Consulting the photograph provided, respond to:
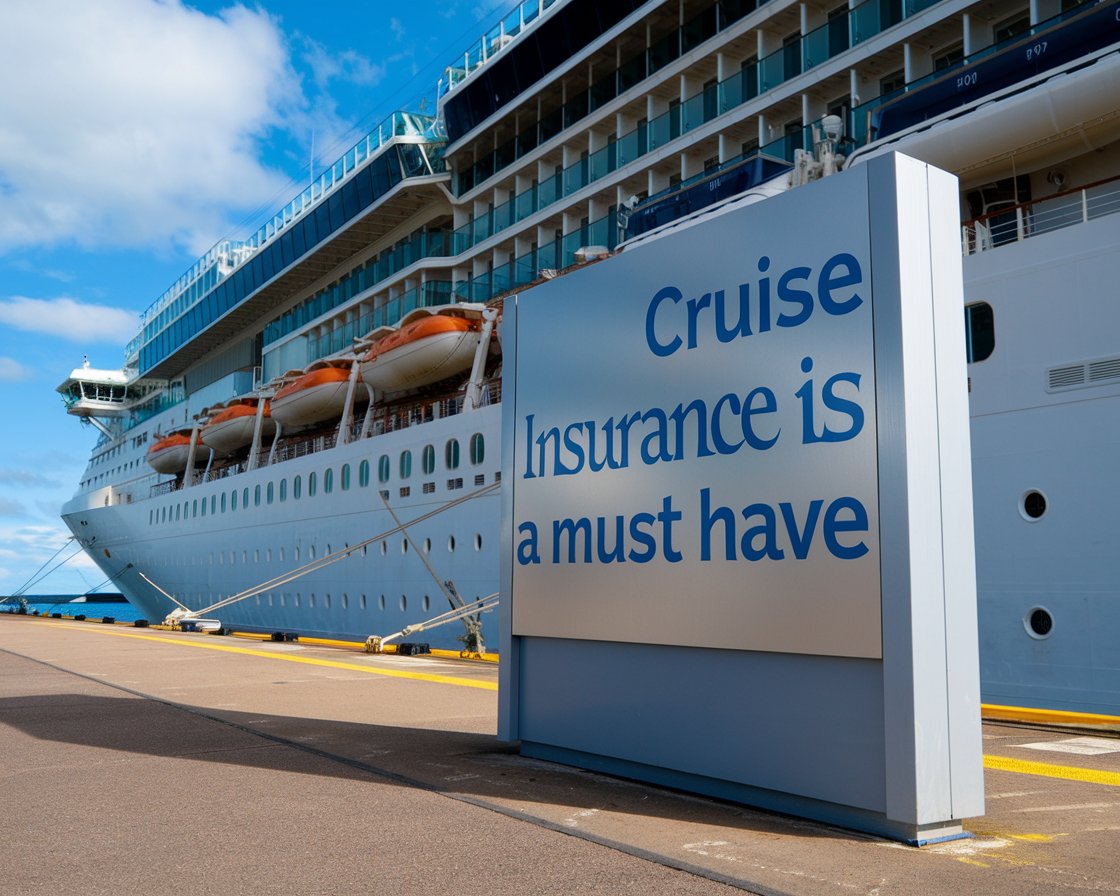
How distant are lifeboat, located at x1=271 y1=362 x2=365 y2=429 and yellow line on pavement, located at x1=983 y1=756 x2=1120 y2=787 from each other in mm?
21471

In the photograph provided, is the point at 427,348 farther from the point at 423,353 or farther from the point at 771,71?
the point at 771,71

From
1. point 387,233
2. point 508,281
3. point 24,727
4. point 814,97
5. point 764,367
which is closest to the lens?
point 764,367

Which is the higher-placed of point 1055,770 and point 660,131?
point 660,131

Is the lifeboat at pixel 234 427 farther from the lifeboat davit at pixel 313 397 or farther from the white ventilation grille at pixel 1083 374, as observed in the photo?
the white ventilation grille at pixel 1083 374

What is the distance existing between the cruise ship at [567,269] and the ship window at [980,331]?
4 cm

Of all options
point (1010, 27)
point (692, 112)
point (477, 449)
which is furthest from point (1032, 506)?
point (692, 112)

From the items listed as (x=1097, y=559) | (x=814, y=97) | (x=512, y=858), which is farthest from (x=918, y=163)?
(x=814, y=97)

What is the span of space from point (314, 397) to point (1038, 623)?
2036 centimetres

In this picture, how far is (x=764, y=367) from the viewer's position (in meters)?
5.02

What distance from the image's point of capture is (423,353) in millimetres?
22125

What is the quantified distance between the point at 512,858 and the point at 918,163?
333cm

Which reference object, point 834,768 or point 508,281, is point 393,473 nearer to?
point 508,281

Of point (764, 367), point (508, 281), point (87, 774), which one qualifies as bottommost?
point (87, 774)

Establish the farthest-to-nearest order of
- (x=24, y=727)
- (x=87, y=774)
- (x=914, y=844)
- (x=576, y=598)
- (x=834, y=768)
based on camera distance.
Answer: (x=24, y=727) < (x=576, y=598) < (x=87, y=774) < (x=834, y=768) < (x=914, y=844)
